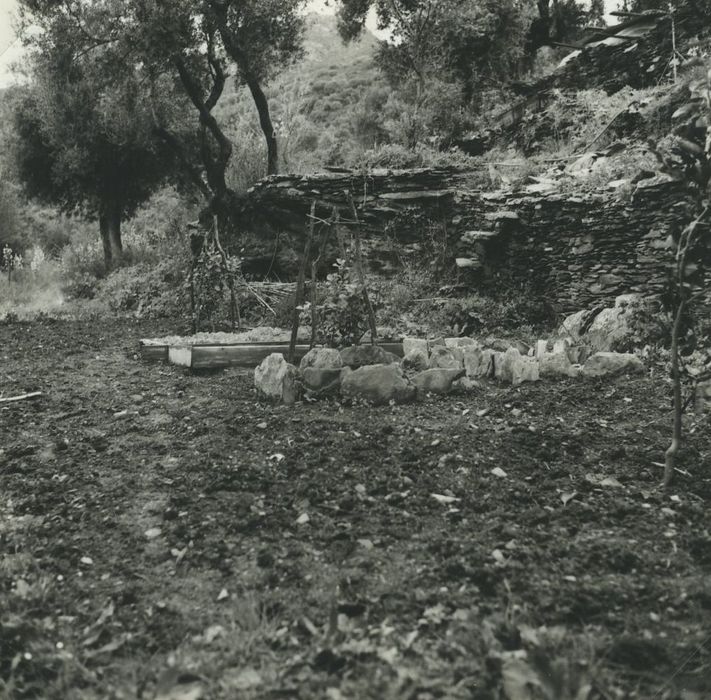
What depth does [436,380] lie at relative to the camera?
5000 millimetres

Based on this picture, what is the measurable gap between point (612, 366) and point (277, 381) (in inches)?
116

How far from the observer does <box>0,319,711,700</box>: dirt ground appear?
179 cm

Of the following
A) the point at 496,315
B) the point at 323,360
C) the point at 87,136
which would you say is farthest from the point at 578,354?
the point at 87,136

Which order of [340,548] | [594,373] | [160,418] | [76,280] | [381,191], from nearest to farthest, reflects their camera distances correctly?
[340,548]
[160,418]
[594,373]
[381,191]
[76,280]

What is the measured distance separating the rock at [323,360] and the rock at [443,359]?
934mm

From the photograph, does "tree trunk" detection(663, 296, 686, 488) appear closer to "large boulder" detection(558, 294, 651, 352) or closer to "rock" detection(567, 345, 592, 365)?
"rock" detection(567, 345, 592, 365)

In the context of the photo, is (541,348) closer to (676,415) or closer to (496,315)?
(496,315)

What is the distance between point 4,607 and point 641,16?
1584cm

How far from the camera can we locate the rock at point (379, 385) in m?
4.70

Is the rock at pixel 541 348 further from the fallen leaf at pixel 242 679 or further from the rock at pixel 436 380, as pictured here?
the fallen leaf at pixel 242 679

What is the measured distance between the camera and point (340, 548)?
2.52 metres

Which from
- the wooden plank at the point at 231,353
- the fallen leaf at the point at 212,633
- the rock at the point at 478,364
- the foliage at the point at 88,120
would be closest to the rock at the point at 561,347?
the rock at the point at 478,364

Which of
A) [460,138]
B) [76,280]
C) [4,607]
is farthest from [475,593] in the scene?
[76,280]

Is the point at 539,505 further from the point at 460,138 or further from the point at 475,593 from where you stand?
the point at 460,138
